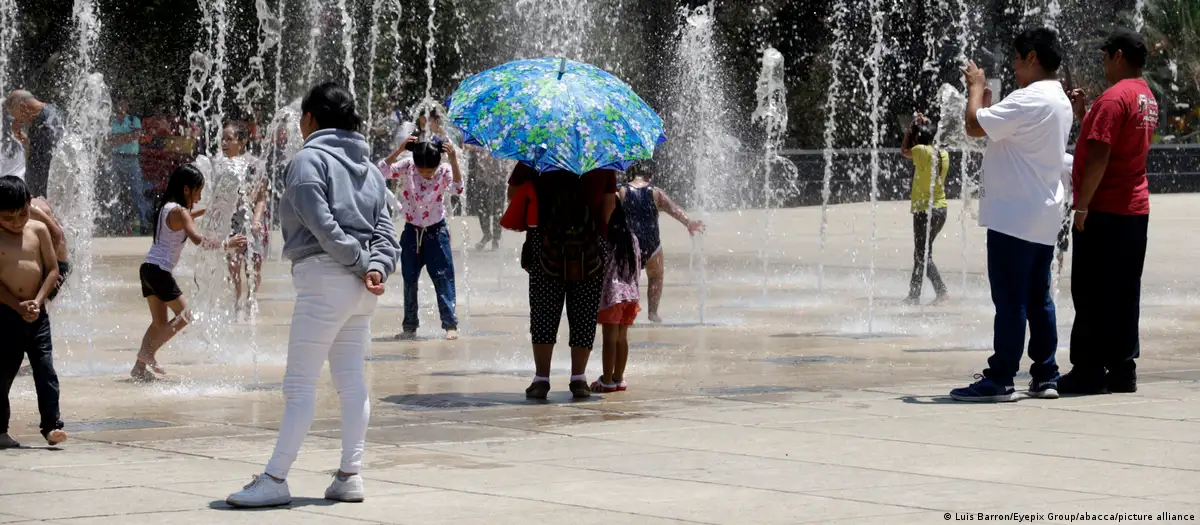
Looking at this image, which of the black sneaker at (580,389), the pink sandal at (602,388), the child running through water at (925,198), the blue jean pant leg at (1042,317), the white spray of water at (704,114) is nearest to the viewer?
the blue jean pant leg at (1042,317)

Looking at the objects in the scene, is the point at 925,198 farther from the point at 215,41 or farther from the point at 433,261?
the point at 215,41

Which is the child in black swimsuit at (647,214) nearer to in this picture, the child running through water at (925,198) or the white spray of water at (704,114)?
the child running through water at (925,198)

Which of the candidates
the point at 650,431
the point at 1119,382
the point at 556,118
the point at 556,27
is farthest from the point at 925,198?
the point at 556,27

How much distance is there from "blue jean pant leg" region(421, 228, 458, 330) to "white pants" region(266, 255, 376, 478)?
6.52m

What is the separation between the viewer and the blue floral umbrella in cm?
932

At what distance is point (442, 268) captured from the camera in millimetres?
13250

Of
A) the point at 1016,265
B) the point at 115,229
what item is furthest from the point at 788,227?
the point at 1016,265

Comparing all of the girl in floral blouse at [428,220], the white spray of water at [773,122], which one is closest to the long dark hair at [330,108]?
the girl in floral blouse at [428,220]

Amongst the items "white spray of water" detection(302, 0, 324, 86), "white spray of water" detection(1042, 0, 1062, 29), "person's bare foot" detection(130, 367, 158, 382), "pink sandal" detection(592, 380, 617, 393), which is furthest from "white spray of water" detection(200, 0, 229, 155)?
"pink sandal" detection(592, 380, 617, 393)

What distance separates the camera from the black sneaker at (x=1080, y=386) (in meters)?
9.75

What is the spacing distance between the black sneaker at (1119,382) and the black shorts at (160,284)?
533 centimetres

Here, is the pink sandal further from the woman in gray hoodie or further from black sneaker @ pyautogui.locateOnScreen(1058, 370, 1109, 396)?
the woman in gray hoodie

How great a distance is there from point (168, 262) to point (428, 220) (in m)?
2.79

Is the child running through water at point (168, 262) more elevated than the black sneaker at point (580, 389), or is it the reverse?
the child running through water at point (168, 262)
